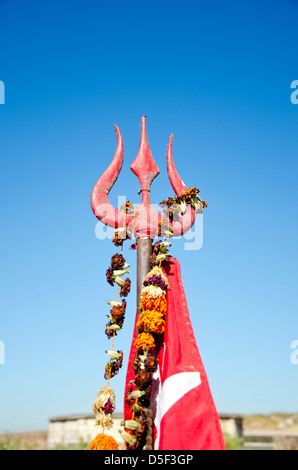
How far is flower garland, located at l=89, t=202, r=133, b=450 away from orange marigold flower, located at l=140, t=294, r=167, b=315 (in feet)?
0.90

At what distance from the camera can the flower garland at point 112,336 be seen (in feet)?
11.6

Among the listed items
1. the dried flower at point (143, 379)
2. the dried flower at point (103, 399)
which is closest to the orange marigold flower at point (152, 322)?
the dried flower at point (143, 379)

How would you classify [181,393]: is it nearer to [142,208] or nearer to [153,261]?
[153,261]

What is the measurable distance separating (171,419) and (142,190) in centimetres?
223

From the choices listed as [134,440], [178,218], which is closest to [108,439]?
[134,440]

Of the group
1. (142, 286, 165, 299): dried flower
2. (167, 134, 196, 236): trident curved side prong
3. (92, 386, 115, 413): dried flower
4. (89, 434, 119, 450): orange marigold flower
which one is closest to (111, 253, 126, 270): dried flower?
(142, 286, 165, 299): dried flower

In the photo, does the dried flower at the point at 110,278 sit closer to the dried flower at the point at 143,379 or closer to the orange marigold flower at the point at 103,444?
the dried flower at the point at 143,379

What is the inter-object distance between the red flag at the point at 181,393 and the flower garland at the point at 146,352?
12 centimetres

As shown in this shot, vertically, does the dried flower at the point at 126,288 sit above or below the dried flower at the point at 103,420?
above

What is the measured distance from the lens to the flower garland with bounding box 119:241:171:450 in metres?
3.35

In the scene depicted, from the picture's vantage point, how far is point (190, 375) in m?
3.65

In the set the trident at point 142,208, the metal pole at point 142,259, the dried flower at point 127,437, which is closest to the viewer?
the dried flower at point 127,437
